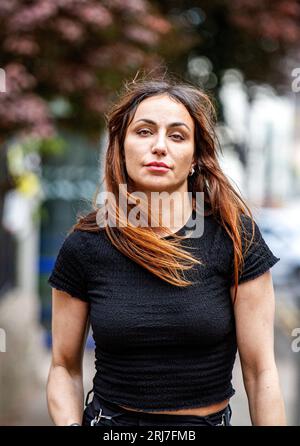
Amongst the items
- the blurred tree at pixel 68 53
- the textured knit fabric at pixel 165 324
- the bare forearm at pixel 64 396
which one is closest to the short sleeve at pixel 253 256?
the textured knit fabric at pixel 165 324

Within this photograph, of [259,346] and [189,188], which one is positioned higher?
[189,188]

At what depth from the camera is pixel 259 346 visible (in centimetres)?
199

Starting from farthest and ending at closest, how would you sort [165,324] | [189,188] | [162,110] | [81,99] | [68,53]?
[81,99]
[68,53]
[189,188]
[162,110]
[165,324]

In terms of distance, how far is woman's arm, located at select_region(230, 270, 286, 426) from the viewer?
1.96 metres

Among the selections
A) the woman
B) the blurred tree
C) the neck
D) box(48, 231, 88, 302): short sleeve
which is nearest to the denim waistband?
the woman

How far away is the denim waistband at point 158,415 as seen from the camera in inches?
76.4

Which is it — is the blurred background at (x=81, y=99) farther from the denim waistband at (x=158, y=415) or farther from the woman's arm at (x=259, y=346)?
the denim waistband at (x=158, y=415)

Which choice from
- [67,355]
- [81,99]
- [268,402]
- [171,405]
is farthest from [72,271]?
[81,99]

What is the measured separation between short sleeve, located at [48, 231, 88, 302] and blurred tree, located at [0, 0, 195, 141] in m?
2.45

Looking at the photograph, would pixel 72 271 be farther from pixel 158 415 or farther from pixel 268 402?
pixel 268 402

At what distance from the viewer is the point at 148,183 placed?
2039 millimetres

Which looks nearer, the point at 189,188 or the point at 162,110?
the point at 162,110

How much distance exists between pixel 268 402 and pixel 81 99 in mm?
3647
